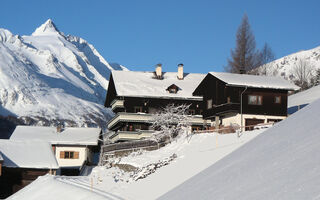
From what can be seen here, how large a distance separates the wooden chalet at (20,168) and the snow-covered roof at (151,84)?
509 inches

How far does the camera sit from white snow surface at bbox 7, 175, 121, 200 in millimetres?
30072

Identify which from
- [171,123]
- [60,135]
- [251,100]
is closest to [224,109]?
[251,100]

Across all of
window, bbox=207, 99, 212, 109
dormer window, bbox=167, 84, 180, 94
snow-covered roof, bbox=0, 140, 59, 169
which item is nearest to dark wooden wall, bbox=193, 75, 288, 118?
window, bbox=207, 99, 212, 109

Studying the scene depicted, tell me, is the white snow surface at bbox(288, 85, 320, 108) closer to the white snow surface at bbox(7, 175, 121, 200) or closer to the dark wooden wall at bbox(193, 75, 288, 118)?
the dark wooden wall at bbox(193, 75, 288, 118)

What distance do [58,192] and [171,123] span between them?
61.2 ft

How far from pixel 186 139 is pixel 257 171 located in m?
25.9

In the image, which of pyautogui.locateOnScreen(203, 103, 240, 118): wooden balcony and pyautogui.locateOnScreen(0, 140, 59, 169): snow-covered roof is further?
pyautogui.locateOnScreen(0, 140, 59, 169): snow-covered roof

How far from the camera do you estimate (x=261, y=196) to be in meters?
13.1

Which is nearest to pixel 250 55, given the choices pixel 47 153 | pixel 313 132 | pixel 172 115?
pixel 172 115

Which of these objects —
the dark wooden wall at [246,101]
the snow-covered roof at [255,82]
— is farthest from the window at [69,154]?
the snow-covered roof at [255,82]

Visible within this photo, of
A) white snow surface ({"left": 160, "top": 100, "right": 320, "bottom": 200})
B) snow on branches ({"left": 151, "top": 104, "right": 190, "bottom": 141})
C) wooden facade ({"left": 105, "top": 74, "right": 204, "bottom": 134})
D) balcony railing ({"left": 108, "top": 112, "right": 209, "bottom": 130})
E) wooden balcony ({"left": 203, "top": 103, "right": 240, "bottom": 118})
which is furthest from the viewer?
wooden facade ({"left": 105, "top": 74, "right": 204, "bottom": 134})

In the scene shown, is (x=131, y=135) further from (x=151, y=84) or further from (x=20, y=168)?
(x=20, y=168)

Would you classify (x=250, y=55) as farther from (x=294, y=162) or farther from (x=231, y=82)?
(x=294, y=162)

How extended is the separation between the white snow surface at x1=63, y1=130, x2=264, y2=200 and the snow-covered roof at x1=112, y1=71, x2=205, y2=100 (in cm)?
1549
